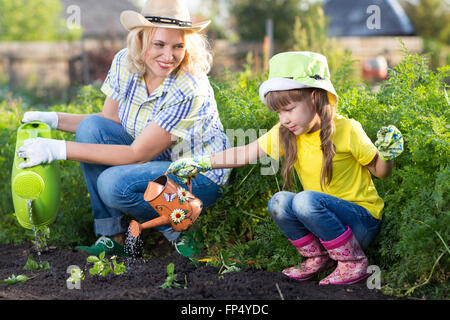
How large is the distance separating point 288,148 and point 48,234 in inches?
57.2

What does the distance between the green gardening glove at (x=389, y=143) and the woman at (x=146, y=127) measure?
3.18 ft

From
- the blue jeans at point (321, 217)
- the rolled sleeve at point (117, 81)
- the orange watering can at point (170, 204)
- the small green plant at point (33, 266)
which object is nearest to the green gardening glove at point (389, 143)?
the blue jeans at point (321, 217)

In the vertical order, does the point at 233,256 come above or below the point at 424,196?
below

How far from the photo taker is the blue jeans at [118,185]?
2.68 m

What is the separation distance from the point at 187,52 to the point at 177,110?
1.06 feet

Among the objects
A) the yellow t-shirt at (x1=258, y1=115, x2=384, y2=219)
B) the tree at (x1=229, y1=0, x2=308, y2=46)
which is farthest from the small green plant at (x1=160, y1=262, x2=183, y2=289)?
the tree at (x1=229, y1=0, x2=308, y2=46)

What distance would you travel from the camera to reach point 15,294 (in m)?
2.20

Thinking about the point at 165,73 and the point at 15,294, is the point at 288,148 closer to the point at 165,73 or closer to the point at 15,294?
the point at 165,73

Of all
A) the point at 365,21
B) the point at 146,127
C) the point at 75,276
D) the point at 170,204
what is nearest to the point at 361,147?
the point at 170,204

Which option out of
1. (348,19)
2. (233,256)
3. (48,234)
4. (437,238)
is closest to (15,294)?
(48,234)

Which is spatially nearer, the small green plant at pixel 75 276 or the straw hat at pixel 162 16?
the small green plant at pixel 75 276

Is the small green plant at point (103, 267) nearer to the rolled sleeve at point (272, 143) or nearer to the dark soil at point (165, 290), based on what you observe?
the dark soil at point (165, 290)

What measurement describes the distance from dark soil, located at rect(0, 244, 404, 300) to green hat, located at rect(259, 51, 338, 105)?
813 millimetres

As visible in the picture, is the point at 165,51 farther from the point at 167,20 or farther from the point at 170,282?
the point at 170,282
